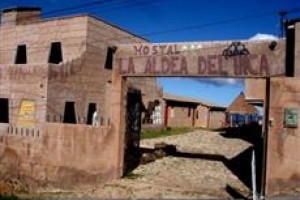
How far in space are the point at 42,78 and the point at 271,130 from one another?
1109 cm

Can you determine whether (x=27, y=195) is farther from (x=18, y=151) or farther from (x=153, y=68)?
(x=153, y=68)

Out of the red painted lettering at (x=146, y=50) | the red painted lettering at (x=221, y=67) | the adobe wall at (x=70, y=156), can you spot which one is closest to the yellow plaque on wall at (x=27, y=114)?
the adobe wall at (x=70, y=156)

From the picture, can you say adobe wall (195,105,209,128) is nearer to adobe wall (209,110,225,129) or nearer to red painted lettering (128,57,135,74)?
adobe wall (209,110,225,129)

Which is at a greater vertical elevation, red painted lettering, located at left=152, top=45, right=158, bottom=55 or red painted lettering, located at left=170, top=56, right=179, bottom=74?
red painted lettering, located at left=152, top=45, right=158, bottom=55

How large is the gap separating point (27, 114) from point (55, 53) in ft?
20.6

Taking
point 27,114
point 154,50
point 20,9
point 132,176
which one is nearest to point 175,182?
point 132,176

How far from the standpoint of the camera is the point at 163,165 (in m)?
20.6

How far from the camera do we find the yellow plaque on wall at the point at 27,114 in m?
21.5

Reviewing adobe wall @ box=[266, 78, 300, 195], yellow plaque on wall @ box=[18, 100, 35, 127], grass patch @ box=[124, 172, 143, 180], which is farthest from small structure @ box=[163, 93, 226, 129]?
adobe wall @ box=[266, 78, 300, 195]

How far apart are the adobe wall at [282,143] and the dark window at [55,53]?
47.8 ft

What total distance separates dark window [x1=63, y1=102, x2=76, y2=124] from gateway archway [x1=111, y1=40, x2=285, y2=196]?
5902mm

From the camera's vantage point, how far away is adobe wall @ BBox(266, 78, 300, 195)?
15.4 meters

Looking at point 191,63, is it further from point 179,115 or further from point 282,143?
point 179,115

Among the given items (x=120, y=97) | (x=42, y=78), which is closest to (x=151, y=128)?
(x=42, y=78)
